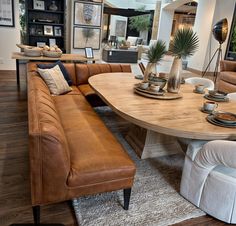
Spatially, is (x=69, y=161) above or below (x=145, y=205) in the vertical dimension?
above

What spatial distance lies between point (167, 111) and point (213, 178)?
613 mm

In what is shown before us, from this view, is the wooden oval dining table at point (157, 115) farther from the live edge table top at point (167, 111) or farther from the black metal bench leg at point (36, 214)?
the black metal bench leg at point (36, 214)

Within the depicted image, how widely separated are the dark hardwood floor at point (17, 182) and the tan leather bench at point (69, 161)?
21cm

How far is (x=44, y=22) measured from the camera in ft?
21.6

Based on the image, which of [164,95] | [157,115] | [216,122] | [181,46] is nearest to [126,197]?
[157,115]

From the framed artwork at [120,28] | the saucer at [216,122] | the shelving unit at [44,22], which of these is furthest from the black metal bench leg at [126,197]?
the framed artwork at [120,28]

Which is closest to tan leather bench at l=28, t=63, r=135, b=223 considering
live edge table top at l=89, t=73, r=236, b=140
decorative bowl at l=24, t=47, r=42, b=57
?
live edge table top at l=89, t=73, r=236, b=140

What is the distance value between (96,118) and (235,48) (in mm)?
6858

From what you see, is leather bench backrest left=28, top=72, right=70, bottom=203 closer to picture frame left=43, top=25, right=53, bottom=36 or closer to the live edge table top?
the live edge table top

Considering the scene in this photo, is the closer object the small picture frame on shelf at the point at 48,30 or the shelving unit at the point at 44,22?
the shelving unit at the point at 44,22

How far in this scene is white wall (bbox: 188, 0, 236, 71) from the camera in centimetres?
736

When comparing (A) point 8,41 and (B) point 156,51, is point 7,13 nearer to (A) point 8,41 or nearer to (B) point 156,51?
(A) point 8,41

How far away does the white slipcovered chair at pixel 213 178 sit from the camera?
156 cm

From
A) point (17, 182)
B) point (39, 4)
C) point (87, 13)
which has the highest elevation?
point (39, 4)
